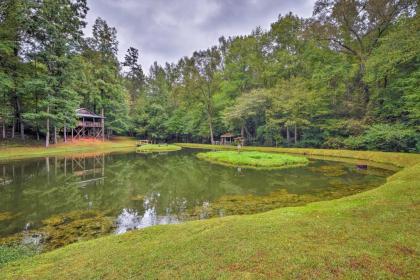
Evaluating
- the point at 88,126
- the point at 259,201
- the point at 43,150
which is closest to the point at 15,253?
the point at 259,201

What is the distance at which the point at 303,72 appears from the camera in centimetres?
3189

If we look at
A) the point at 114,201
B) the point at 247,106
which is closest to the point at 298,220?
the point at 114,201

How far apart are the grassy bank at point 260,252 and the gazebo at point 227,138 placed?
32430 millimetres

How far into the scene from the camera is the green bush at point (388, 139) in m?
18.5

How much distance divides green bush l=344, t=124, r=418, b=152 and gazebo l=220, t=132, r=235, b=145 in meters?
19.1

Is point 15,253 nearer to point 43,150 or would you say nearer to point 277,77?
point 43,150

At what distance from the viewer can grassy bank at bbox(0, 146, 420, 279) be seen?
3.11 m

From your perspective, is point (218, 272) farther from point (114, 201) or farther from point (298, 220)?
point (114, 201)

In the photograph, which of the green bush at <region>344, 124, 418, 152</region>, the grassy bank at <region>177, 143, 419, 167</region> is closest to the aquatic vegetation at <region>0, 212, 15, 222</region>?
the grassy bank at <region>177, 143, 419, 167</region>

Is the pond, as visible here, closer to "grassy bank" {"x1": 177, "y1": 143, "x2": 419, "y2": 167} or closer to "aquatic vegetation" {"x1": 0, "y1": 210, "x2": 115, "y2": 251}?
"aquatic vegetation" {"x1": 0, "y1": 210, "x2": 115, "y2": 251}

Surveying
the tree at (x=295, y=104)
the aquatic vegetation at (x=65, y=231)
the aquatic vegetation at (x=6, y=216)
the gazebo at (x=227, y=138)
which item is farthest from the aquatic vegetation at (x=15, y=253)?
the gazebo at (x=227, y=138)

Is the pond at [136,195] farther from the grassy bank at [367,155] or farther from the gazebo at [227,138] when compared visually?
the gazebo at [227,138]

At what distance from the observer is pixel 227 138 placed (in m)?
41.4

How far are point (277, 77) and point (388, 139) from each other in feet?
60.4
